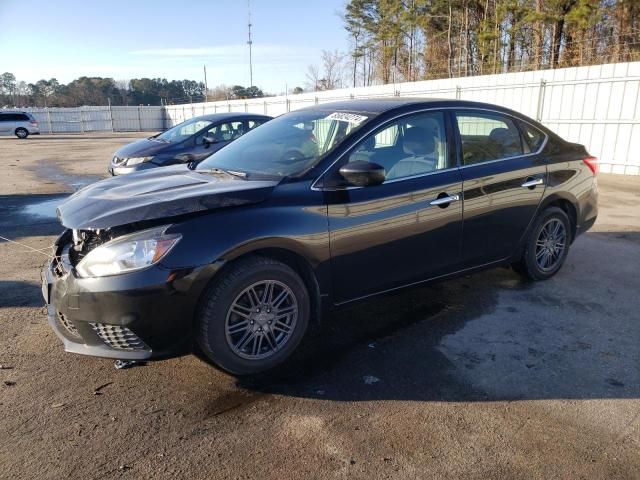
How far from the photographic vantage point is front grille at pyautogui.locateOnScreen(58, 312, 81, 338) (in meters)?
2.98

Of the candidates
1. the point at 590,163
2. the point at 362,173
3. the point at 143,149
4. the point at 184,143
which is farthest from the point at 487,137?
the point at 143,149

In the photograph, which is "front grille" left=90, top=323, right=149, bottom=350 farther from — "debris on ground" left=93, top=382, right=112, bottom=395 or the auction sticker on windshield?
the auction sticker on windshield

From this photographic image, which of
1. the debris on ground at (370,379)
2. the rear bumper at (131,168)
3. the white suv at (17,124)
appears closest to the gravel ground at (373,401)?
the debris on ground at (370,379)

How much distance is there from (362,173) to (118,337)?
1.80 m

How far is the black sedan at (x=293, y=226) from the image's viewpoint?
2.80 meters

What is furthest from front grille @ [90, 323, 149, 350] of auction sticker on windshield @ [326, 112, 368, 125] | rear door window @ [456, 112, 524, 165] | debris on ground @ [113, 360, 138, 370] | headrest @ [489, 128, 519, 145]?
headrest @ [489, 128, 519, 145]

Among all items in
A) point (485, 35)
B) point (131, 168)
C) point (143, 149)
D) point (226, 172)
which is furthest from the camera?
point (485, 35)

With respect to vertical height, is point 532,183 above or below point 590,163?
below

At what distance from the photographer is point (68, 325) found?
3.02 m

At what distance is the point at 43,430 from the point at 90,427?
24cm

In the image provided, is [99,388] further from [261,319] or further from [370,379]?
[370,379]

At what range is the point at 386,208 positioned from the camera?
11.5 ft

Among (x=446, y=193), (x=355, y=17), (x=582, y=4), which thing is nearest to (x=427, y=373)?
(x=446, y=193)

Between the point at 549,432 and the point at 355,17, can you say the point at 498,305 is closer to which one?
the point at 549,432
